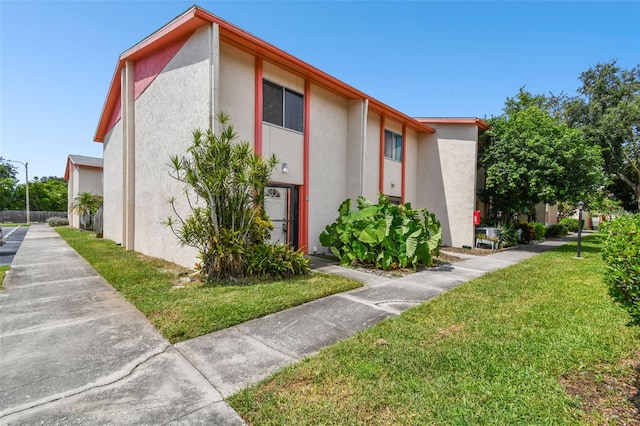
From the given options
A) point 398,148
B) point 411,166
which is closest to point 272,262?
point 398,148

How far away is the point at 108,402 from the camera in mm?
2449

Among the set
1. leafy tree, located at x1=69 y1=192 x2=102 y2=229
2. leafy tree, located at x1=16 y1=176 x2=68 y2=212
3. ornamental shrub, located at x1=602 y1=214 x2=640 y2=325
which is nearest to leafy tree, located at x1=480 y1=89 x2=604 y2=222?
ornamental shrub, located at x1=602 y1=214 x2=640 y2=325

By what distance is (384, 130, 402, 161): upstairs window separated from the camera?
1286 cm

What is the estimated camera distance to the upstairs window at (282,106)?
336 inches

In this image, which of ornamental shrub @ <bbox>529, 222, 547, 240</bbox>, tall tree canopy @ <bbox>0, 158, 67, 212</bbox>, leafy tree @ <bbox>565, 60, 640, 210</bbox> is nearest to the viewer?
leafy tree @ <bbox>565, 60, 640, 210</bbox>

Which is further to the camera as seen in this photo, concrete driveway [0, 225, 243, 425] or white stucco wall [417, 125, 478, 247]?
white stucco wall [417, 125, 478, 247]

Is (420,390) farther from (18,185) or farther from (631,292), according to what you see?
(18,185)

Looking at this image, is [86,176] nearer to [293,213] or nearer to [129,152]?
[129,152]

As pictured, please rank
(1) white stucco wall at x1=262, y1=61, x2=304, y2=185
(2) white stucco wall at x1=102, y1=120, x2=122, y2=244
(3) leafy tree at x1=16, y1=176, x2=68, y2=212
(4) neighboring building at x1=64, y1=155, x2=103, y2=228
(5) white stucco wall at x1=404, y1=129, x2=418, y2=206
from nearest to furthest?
(1) white stucco wall at x1=262, y1=61, x2=304, y2=185 < (2) white stucco wall at x1=102, y1=120, x2=122, y2=244 < (5) white stucco wall at x1=404, y1=129, x2=418, y2=206 < (4) neighboring building at x1=64, y1=155, x2=103, y2=228 < (3) leafy tree at x1=16, y1=176, x2=68, y2=212

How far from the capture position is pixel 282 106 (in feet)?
29.2

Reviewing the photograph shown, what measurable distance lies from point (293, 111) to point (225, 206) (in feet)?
14.2

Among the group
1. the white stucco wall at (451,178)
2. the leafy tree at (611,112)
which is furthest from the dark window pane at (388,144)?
the leafy tree at (611,112)

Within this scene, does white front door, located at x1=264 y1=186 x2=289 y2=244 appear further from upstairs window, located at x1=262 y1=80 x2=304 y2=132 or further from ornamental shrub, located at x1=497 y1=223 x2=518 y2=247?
ornamental shrub, located at x1=497 y1=223 x2=518 y2=247

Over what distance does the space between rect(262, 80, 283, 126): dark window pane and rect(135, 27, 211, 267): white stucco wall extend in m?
1.93
